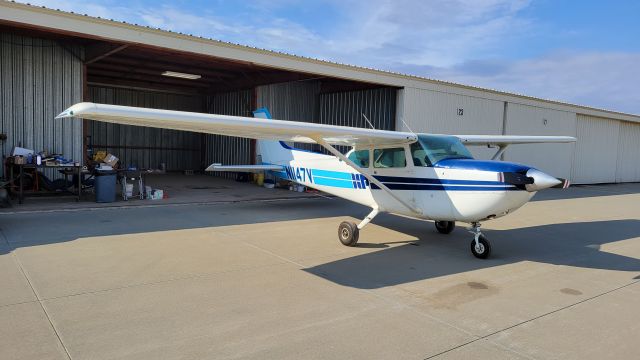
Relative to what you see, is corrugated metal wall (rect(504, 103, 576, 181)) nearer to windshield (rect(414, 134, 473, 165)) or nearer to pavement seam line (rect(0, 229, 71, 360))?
windshield (rect(414, 134, 473, 165))

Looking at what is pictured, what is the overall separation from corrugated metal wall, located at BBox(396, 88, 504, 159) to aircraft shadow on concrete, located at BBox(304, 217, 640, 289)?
22.3 feet

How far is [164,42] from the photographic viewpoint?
10.5m

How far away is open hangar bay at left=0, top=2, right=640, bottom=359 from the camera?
12.0 feet

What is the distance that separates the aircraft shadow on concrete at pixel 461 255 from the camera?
18.6 ft

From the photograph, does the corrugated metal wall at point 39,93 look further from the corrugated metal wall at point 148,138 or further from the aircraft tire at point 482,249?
the aircraft tire at point 482,249

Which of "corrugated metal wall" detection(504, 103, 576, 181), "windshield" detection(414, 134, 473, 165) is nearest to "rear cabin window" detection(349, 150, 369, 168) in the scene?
"windshield" detection(414, 134, 473, 165)

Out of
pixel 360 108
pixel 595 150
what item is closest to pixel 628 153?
pixel 595 150

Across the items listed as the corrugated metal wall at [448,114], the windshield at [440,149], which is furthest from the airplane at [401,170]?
the corrugated metal wall at [448,114]

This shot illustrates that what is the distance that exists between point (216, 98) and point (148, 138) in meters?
5.16

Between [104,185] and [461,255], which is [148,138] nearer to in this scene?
[104,185]

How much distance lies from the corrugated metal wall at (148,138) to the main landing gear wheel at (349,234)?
1626 cm

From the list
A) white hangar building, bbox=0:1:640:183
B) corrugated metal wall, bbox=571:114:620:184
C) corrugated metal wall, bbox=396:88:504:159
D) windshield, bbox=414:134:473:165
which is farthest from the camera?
corrugated metal wall, bbox=571:114:620:184

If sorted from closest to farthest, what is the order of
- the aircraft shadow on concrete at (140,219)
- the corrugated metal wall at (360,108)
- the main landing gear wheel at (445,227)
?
the aircraft shadow on concrete at (140,219)
the main landing gear wheel at (445,227)
the corrugated metal wall at (360,108)

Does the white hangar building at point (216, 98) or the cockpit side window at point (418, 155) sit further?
the white hangar building at point (216, 98)
